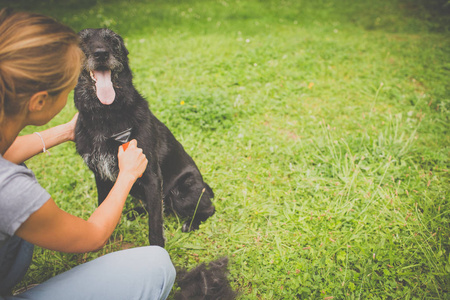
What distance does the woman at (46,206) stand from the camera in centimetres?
105

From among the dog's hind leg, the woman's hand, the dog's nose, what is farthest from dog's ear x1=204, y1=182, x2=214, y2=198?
the dog's nose

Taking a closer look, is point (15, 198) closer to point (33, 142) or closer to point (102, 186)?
point (33, 142)

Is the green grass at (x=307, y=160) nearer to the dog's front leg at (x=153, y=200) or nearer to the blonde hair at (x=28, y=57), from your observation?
the dog's front leg at (x=153, y=200)

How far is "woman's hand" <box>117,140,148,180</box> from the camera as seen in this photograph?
1.75 metres

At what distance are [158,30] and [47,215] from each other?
7731 mm

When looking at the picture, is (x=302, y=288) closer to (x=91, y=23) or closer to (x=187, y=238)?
(x=187, y=238)

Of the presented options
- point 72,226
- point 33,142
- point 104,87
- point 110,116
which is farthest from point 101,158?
point 72,226

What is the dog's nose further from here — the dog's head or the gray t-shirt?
the gray t-shirt

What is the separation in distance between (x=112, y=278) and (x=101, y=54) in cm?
168

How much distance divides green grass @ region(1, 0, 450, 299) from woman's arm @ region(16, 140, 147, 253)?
1149mm

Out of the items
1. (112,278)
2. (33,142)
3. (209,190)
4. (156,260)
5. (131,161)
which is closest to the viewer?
(112,278)

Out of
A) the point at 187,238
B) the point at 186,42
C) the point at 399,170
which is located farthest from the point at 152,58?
the point at 399,170

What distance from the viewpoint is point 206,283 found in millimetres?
2090

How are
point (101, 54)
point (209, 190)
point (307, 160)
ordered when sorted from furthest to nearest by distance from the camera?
point (307, 160) < point (209, 190) < point (101, 54)
